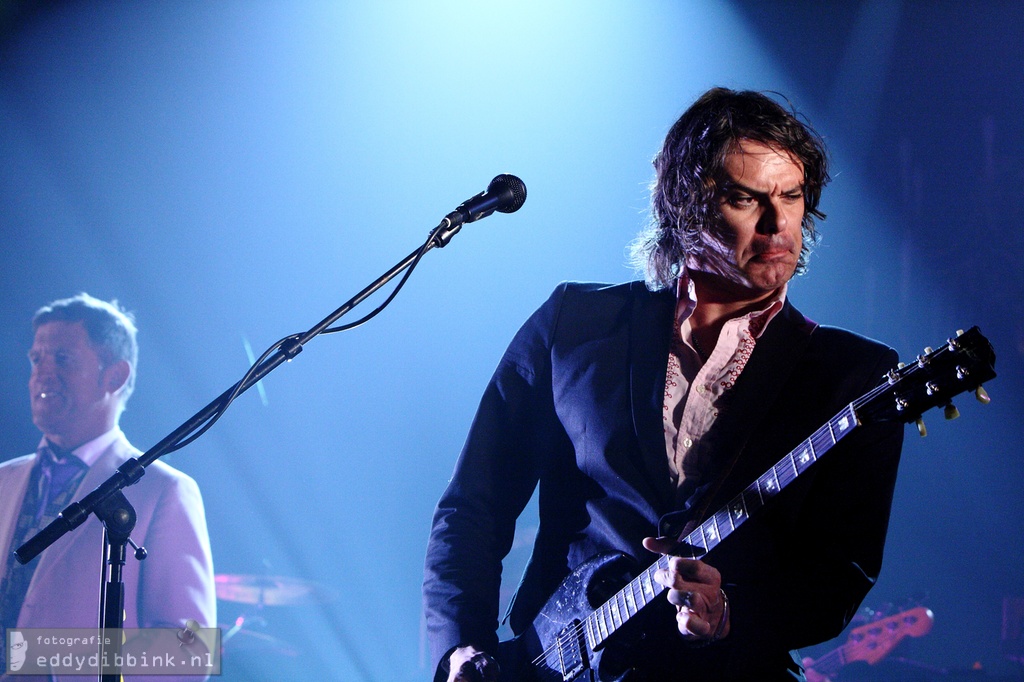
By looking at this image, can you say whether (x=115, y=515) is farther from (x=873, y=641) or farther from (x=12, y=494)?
(x=873, y=641)

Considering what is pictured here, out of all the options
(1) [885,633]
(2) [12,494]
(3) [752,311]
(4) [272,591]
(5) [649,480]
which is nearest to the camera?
(5) [649,480]

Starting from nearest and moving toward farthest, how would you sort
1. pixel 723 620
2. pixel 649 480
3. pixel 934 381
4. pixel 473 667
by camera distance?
pixel 934 381, pixel 723 620, pixel 473 667, pixel 649 480

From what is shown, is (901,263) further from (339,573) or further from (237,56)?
(237,56)

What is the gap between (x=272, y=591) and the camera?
466cm

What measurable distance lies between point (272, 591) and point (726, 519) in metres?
3.69

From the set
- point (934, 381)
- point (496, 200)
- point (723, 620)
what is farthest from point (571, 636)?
point (496, 200)

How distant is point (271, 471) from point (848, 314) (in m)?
3.36

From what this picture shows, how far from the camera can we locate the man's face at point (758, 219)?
2027 mm

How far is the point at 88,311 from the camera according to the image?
14.0 feet

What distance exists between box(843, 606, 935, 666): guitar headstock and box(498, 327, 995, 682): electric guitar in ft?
10.3

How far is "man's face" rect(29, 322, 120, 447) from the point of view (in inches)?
160

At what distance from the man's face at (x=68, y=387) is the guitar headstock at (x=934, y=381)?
380 centimetres

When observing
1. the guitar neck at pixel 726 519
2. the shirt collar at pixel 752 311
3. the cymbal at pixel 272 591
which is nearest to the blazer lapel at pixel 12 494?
the cymbal at pixel 272 591

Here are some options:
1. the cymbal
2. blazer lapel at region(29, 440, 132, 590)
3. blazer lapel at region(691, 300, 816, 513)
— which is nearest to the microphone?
blazer lapel at region(691, 300, 816, 513)
